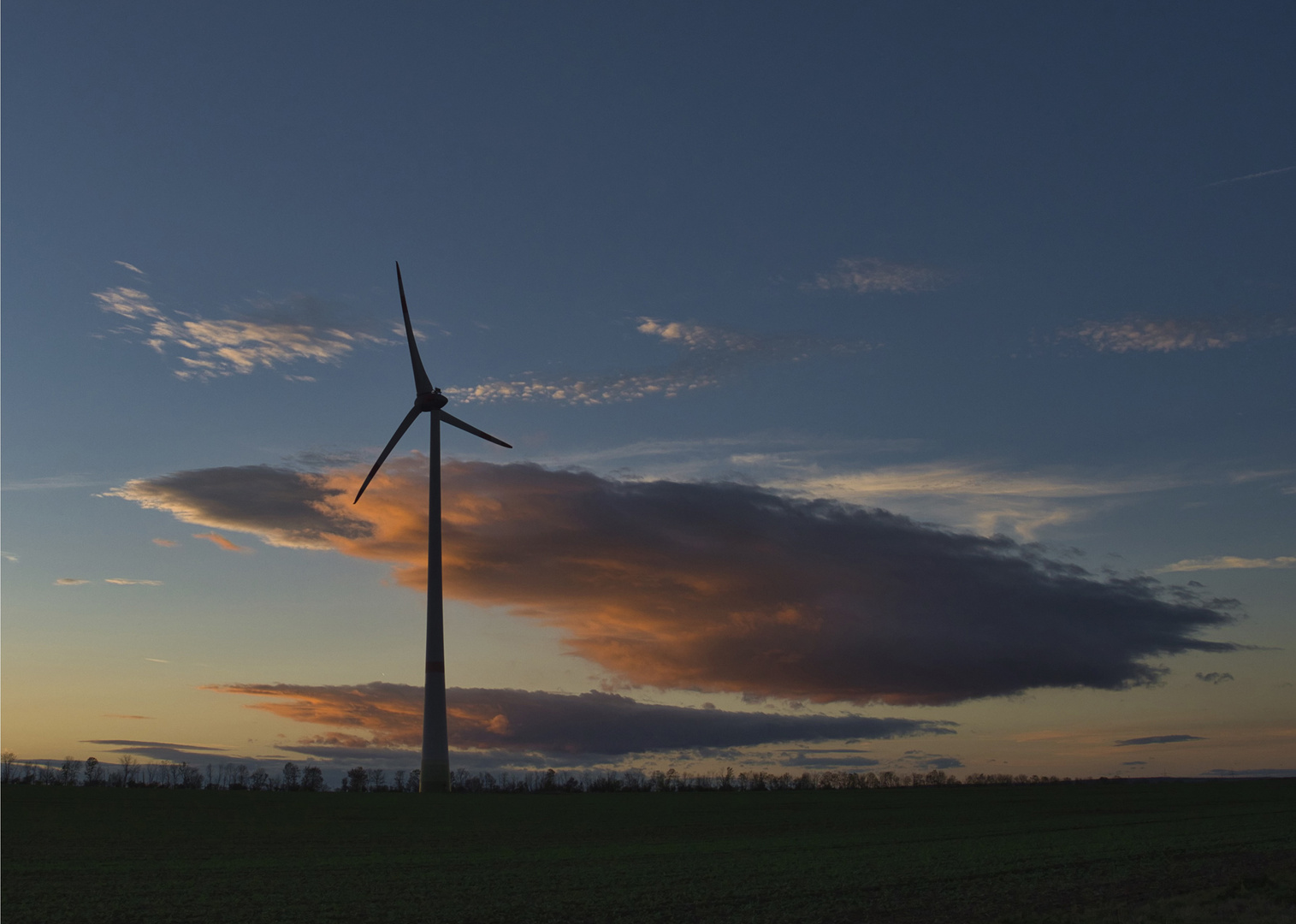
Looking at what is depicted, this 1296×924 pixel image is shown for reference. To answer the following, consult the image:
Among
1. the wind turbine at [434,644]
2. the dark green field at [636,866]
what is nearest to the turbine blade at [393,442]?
the wind turbine at [434,644]

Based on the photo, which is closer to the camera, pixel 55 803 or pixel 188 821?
pixel 188 821

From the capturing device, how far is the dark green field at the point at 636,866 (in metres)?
28.3

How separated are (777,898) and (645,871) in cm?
786

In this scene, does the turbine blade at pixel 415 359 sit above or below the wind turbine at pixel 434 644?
above

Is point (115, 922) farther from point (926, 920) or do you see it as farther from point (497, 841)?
point (497, 841)

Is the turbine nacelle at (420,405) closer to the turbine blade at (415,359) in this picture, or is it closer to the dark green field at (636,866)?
the turbine blade at (415,359)

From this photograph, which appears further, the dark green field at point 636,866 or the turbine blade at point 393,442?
the turbine blade at point 393,442

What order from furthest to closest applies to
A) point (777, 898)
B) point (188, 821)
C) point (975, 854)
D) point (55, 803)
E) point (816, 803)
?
point (816, 803)
point (55, 803)
point (188, 821)
point (975, 854)
point (777, 898)

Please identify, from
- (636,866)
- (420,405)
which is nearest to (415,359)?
(420,405)

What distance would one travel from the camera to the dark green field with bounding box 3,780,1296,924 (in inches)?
1113

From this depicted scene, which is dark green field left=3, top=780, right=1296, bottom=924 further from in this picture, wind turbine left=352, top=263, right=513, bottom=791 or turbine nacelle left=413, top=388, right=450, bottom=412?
turbine nacelle left=413, top=388, right=450, bottom=412

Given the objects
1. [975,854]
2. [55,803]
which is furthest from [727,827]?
[55,803]

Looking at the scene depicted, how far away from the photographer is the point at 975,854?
143 feet

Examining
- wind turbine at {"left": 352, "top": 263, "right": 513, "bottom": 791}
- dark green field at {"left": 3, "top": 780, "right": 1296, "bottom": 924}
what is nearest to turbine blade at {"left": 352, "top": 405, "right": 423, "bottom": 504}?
wind turbine at {"left": 352, "top": 263, "right": 513, "bottom": 791}
